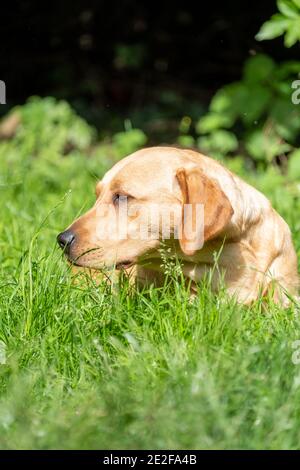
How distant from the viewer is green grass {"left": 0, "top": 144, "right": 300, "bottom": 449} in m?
2.46

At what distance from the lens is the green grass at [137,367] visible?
8.07 ft

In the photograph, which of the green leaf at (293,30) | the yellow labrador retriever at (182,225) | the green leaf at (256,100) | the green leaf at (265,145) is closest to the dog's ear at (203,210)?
the yellow labrador retriever at (182,225)

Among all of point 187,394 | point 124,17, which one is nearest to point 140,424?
point 187,394

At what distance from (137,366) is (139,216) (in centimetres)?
77

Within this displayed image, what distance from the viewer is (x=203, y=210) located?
326 cm

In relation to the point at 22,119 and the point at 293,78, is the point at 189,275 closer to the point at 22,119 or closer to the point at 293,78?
the point at 293,78

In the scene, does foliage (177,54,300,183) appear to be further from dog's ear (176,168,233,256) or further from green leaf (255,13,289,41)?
dog's ear (176,168,233,256)

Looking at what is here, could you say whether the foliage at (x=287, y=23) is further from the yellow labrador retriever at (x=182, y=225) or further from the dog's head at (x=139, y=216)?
the dog's head at (x=139, y=216)

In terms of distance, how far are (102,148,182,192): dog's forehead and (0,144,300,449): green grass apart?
0.39 meters

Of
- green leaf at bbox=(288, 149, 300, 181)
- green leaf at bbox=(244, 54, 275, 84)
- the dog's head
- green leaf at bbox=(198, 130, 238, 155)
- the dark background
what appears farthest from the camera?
the dark background

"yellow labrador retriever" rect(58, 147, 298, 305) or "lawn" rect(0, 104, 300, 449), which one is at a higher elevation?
"yellow labrador retriever" rect(58, 147, 298, 305)

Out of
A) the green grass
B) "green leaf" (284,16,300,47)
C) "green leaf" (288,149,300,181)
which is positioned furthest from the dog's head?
"green leaf" (288,149,300,181)

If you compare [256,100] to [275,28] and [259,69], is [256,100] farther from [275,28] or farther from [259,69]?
[275,28]

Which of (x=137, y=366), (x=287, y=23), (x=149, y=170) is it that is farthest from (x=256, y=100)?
(x=137, y=366)
